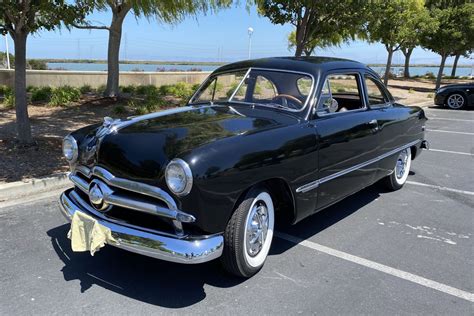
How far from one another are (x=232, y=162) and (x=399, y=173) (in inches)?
147

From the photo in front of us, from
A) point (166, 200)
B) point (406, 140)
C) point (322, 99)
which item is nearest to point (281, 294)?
point (166, 200)

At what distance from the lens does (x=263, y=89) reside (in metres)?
4.76

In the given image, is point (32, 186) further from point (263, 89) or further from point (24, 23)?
point (263, 89)

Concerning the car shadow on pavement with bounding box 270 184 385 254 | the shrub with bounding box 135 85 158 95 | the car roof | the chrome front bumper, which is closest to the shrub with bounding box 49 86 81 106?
the shrub with bounding box 135 85 158 95

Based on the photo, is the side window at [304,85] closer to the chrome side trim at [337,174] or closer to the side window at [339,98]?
the side window at [339,98]

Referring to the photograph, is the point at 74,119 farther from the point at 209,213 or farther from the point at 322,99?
the point at 209,213

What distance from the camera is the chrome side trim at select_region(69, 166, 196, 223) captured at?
3078mm

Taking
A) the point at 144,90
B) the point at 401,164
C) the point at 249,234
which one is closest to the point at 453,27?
the point at 144,90

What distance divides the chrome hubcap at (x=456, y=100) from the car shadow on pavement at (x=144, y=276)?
52.0 ft

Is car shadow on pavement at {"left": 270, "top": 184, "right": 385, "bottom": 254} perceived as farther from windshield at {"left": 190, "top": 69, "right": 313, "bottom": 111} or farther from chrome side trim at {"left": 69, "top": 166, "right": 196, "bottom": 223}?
chrome side trim at {"left": 69, "top": 166, "right": 196, "bottom": 223}

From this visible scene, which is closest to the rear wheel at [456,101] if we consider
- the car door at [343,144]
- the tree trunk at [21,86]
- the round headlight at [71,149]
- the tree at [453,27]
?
the tree at [453,27]

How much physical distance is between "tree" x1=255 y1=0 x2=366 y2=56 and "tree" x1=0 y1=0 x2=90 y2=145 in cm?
674

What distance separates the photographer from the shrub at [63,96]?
11.7 m

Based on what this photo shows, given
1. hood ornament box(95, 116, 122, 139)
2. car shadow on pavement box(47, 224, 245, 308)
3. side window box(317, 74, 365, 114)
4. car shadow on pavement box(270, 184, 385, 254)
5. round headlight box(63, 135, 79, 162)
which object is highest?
side window box(317, 74, 365, 114)
